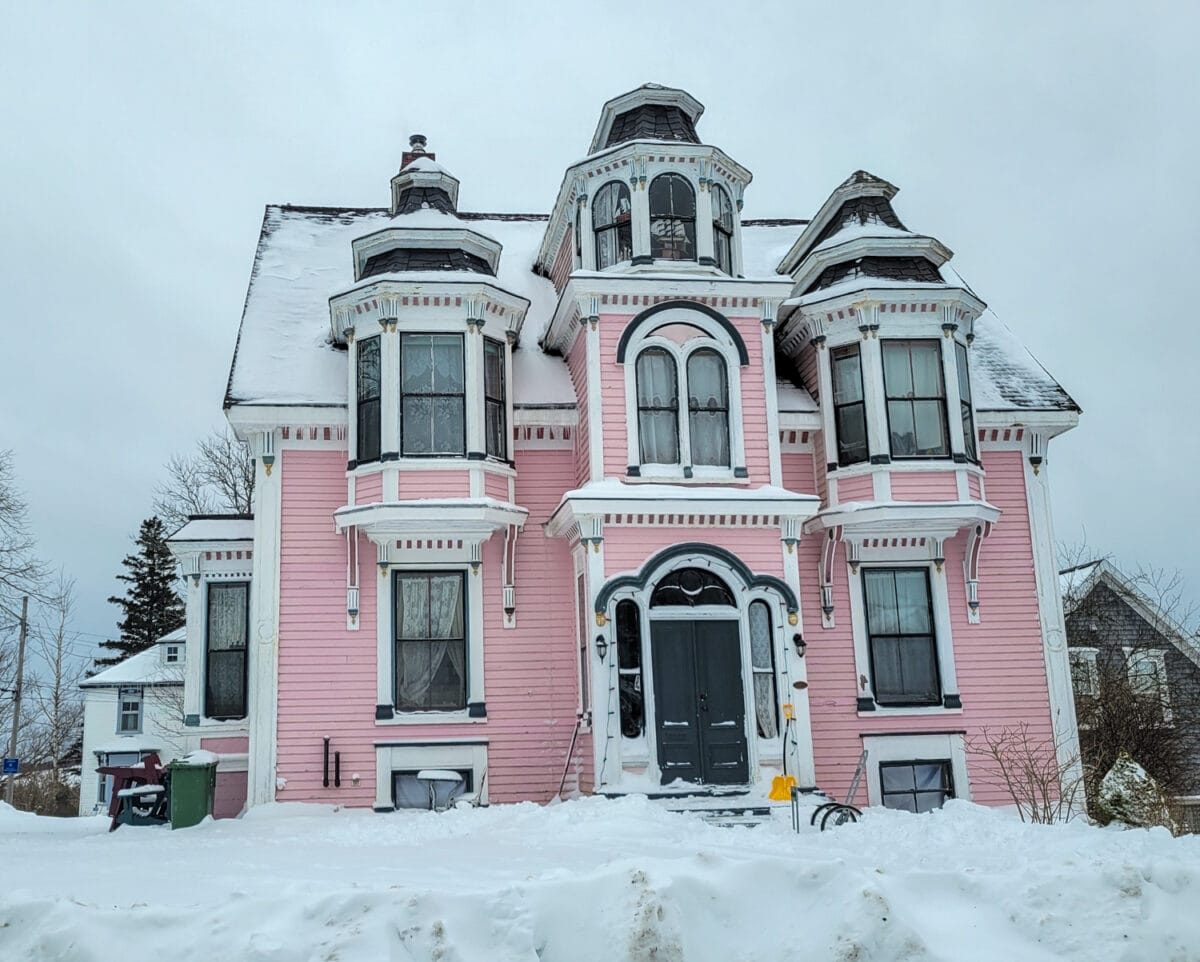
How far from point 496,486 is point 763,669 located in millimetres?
4488

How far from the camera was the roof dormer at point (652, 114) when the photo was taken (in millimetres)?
17672

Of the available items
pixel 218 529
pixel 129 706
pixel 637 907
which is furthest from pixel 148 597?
pixel 637 907

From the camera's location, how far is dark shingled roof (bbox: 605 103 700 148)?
17.6 metres

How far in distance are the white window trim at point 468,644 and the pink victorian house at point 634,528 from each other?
0.04 m

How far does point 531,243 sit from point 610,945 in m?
16.0

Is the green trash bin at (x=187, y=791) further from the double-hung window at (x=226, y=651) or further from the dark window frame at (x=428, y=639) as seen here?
the dark window frame at (x=428, y=639)

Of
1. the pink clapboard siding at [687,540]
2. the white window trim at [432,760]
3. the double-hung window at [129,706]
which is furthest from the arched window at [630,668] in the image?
the double-hung window at [129,706]

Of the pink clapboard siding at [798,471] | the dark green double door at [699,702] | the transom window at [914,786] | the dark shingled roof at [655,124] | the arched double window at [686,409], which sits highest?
the dark shingled roof at [655,124]

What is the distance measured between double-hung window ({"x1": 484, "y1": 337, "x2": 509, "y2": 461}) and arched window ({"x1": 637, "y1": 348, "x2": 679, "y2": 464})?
6.71 feet

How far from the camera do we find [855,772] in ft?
53.2

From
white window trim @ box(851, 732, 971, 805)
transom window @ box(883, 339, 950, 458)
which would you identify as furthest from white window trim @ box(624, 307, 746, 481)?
white window trim @ box(851, 732, 971, 805)

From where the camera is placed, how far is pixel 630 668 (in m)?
15.0

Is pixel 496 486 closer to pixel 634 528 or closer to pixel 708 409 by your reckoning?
pixel 634 528

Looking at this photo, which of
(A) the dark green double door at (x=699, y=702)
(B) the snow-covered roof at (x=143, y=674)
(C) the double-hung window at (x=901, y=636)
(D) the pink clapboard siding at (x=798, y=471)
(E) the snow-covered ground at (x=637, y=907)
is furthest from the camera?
(B) the snow-covered roof at (x=143, y=674)
